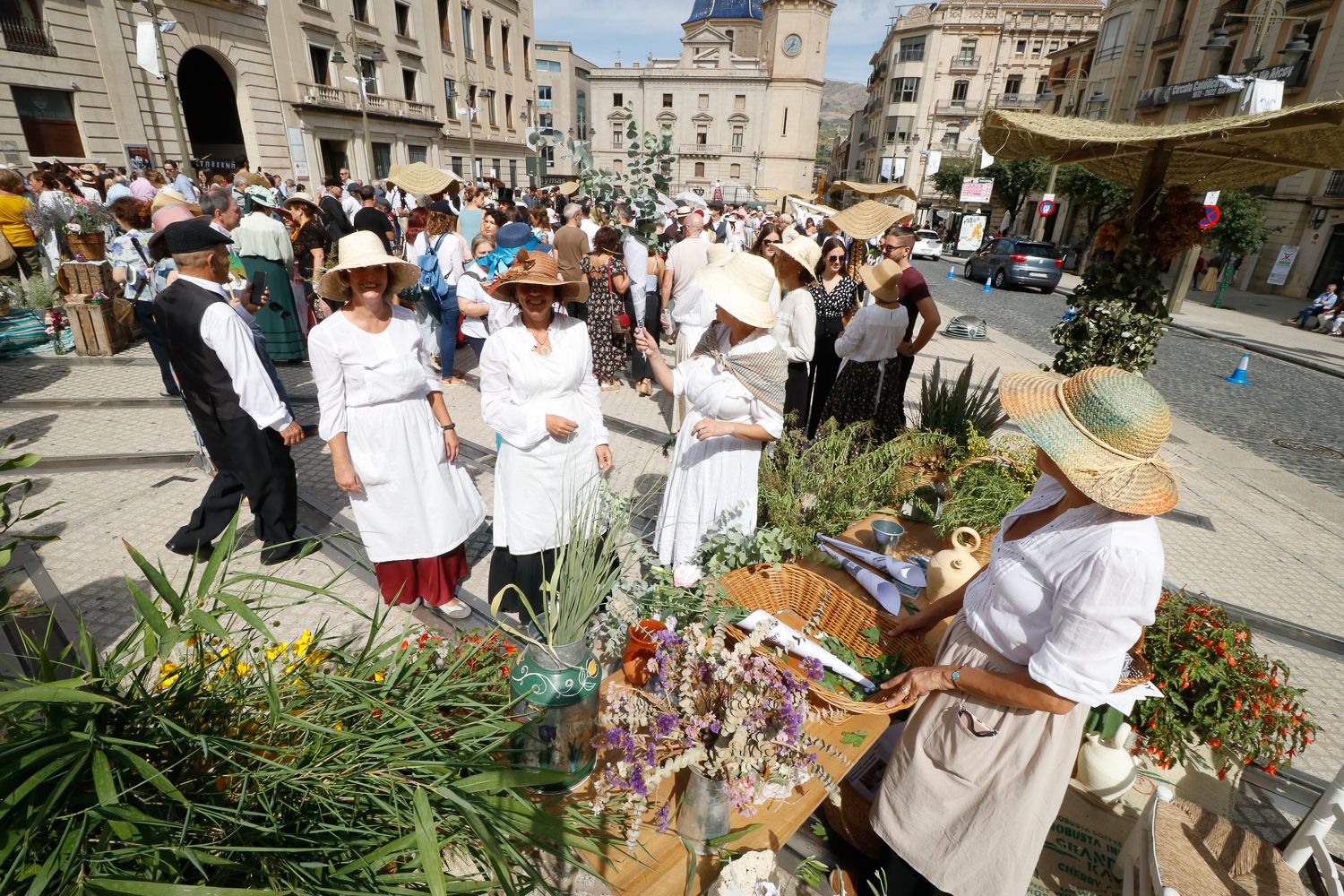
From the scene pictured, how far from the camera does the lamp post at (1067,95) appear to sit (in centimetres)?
2873

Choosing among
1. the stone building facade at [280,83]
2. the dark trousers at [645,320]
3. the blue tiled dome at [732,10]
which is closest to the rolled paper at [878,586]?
the dark trousers at [645,320]

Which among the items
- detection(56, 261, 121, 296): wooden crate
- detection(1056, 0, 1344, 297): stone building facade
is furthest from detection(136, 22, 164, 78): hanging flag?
detection(1056, 0, 1344, 297): stone building facade

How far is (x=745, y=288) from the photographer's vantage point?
9.67 ft

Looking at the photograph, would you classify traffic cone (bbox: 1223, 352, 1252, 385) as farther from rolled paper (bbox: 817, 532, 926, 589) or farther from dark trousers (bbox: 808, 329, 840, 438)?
rolled paper (bbox: 817, 532, 926, 589)

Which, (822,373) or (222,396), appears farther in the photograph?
(822,373)

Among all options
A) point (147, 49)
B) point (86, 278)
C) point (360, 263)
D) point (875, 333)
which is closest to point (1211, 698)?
point (875, 333)

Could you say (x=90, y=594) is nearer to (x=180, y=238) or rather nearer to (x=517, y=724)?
(x=180, y=238)

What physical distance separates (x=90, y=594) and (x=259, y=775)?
11.7 feet

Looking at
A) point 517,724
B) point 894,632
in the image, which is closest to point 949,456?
point 894,632

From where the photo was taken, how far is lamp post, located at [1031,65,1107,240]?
2873 centimetres

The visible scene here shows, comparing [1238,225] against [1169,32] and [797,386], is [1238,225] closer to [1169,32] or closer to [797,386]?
[1169,32]

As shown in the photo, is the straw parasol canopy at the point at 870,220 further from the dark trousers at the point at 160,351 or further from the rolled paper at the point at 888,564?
the dark trousers at the point at 160,351

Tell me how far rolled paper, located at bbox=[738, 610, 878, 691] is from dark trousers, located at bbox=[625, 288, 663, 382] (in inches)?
242

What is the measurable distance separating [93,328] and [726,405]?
886cm
